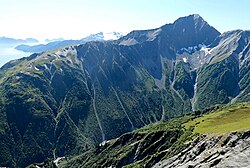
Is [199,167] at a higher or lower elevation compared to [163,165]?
higher

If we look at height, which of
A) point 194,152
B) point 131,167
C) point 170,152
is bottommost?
point 131,167

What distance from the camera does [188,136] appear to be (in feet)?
647

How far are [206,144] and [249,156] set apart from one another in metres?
49.7

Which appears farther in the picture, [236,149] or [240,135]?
[240,135]

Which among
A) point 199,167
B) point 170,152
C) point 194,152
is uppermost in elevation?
point 199,167

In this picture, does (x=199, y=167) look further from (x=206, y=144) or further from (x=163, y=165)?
(x=163, y=165)

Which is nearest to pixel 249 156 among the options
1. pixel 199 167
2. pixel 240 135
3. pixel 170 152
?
pixel 199 167

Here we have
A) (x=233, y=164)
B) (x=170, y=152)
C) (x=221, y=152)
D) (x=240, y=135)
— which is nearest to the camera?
(x=233, y=164)

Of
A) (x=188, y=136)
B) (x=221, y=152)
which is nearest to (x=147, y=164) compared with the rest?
(x=188, y=136)

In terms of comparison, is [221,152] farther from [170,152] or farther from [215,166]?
[170,152]

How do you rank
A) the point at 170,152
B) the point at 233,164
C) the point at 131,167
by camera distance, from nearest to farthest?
the point at 233,164 < the point at 170,152 < the point at 131,167

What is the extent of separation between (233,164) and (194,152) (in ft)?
167

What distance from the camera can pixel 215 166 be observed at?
77.6 meters

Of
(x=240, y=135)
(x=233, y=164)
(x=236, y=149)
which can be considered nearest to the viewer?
(x=233, y=164)
